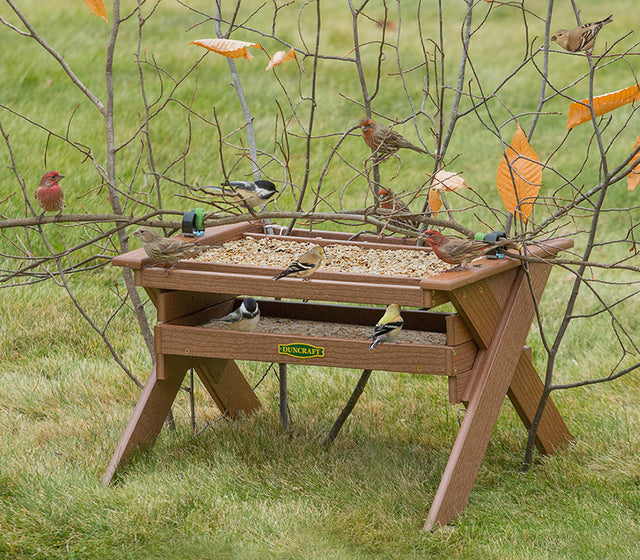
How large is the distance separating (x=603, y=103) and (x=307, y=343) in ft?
4.87

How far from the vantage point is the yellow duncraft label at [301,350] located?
3.25 meters

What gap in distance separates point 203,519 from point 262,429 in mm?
815

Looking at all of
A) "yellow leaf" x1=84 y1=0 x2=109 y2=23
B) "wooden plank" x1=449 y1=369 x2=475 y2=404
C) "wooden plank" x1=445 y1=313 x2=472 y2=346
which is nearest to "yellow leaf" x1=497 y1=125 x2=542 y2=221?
"wooden plank" x1=445 y1=313 x2=472 y2=346

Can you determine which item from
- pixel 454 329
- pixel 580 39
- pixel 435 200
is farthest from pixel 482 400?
pixel 580 39

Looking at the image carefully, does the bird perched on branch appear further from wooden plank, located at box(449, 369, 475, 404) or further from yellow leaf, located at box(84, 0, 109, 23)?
wooden plank, located at box(449, 369, 475, 404)

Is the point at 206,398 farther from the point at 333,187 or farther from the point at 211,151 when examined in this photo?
the point at 211,151

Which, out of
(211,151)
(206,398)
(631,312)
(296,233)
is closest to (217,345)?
(296,233)

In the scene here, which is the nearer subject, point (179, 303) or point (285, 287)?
point (285, 287)

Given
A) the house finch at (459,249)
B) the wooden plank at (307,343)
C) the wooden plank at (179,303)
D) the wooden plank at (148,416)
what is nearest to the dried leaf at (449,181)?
the house finch at (459,249)

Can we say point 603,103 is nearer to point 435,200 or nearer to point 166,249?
point 435,200

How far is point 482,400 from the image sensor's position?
3258 mm

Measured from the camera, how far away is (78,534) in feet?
10.3

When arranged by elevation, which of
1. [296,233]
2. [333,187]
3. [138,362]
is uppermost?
[296,233]

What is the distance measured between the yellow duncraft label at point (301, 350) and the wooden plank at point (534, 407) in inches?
36.0
